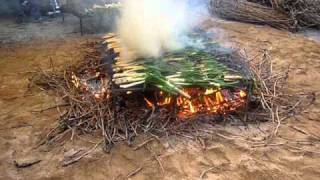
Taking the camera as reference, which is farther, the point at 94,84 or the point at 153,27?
the point at 153,27

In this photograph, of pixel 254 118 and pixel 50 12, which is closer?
pixel 254 118

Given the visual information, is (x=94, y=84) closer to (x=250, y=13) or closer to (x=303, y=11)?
(x=250, y=13)

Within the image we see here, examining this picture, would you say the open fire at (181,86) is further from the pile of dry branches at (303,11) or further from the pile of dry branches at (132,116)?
the pile of dry branches at (303,11)

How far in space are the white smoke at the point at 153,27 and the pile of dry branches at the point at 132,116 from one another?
1.00 m

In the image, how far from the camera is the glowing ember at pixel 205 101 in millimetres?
4590

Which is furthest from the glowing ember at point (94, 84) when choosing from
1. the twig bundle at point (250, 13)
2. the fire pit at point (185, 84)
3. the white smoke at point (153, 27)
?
the twig bundle at point (250, 13)

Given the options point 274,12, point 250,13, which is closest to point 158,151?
point 250,13

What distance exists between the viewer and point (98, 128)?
4.54 meters

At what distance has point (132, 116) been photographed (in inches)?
180

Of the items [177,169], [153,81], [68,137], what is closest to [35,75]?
[68,137]

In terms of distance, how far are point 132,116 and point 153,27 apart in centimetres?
183

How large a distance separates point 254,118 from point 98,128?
193cm

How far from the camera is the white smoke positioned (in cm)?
548

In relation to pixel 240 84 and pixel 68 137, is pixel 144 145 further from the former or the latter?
pixel 240 84
